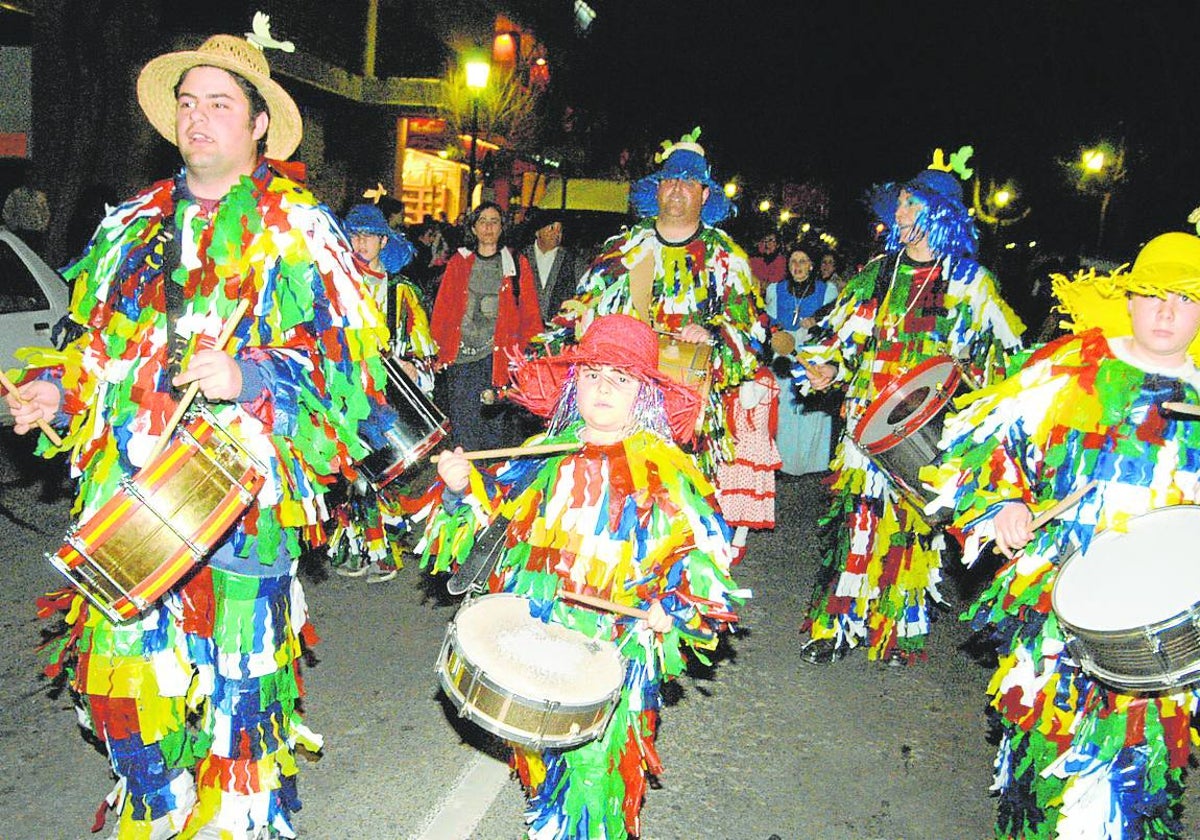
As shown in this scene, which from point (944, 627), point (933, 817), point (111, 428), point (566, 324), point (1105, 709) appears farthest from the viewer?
point (944, 627)

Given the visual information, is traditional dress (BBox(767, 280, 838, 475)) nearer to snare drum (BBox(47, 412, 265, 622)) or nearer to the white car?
the white car

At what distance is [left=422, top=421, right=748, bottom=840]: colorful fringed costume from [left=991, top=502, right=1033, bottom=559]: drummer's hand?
912 mm

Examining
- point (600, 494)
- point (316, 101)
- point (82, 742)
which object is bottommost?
point (82, 742)

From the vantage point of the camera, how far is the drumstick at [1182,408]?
296cm

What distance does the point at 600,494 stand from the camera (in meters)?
3.07

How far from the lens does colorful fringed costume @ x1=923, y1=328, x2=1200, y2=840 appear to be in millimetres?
3148

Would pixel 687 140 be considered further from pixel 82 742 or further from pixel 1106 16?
pixel 1106 16

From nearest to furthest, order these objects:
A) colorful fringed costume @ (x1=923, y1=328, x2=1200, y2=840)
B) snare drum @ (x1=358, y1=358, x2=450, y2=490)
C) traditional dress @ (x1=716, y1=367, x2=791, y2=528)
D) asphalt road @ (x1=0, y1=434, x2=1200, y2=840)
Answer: colorful fringed costume @ (x1=923, y1=328, x2=1200, y2=840) < asphalt road @ (x1=0, y1=434, x2=1200, y2=840) < snare drum @ (x1=358, y1=358, x2=450, y2=490) < traditional dress @ (x1=716, y1=367, x2=791, y2=528)

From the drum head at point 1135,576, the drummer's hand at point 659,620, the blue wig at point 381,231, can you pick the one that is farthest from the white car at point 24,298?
the drum head at point 1135,576

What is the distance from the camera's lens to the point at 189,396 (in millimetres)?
2662

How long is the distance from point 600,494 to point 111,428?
1429 mm

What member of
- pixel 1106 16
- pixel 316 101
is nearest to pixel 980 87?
pixel 1106 16

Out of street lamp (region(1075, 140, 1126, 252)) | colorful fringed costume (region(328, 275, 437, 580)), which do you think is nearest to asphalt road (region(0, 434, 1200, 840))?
colorful fringed costume (region(328, 275, 437, 580))

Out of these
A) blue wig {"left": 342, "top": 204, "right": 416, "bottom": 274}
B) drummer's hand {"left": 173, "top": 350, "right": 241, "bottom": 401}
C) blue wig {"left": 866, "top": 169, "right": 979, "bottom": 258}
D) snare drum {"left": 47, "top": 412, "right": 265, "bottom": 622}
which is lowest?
snare drum {"left": 47, "top": 412, "right": 265, "bottom": 622}
